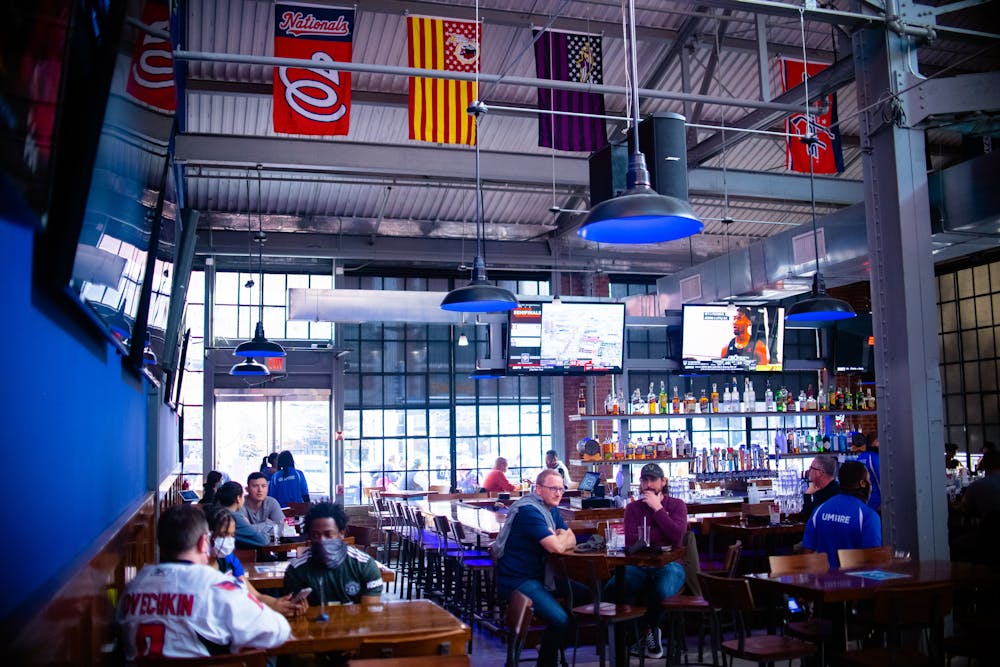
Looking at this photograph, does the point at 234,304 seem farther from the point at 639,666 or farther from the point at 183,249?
the point at 639,666

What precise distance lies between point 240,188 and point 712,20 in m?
7.06

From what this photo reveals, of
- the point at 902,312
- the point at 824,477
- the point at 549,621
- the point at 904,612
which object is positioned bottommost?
the point at 549,621

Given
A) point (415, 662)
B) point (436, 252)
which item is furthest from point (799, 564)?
point (436, 252)

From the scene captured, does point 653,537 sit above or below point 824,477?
below

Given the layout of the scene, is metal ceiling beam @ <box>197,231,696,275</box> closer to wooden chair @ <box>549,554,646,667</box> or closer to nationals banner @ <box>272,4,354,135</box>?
nationals banner @ <box>272,4,354,135</box>

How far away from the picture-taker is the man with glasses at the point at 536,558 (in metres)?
5.57

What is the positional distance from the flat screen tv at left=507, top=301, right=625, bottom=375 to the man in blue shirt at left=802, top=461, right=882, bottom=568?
16.5 ft

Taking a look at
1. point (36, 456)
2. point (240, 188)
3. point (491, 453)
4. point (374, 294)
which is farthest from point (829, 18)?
point (491, 453)

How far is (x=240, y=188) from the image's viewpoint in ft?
43.7

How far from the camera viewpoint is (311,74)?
8.32 metres

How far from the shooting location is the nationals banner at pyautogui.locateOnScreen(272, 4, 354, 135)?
316 inches

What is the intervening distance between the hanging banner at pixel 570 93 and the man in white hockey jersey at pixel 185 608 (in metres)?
6.45

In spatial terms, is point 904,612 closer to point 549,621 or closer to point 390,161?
point 549,621

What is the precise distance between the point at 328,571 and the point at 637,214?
2.28 metres
